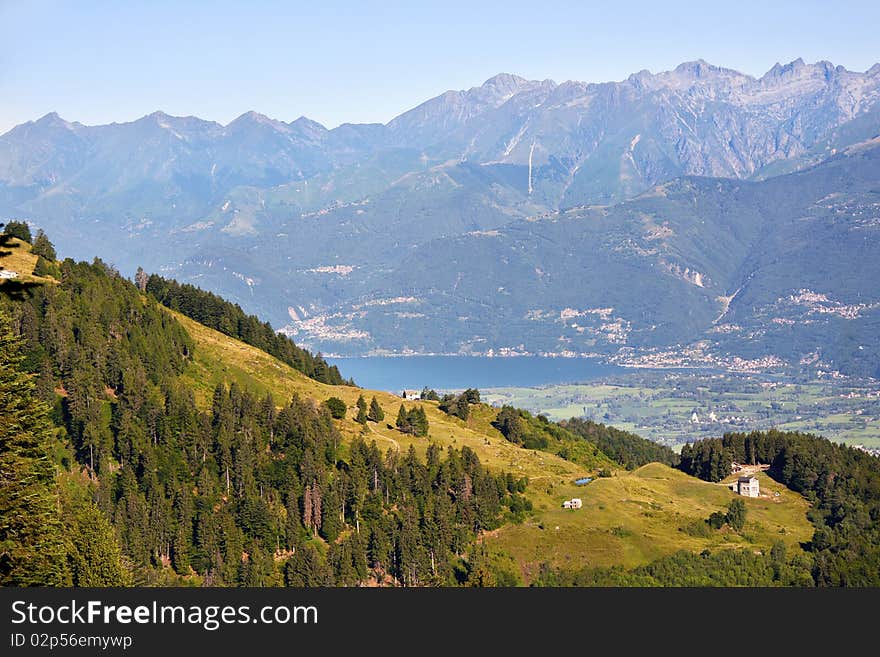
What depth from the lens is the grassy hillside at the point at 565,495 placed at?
12012 centimetres

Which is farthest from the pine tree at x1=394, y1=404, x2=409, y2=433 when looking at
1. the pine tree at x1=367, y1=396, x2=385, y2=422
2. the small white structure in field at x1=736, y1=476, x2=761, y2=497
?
the small white structure in field at x1=736, y1=476, x2=761, y2=497

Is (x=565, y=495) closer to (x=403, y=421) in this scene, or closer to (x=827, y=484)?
(x=403, y=421)

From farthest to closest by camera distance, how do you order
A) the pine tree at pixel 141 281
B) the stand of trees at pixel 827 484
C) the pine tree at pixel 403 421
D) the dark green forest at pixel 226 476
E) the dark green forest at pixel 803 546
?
the pine tree at pixel 141 281 → the pine tree at pixel 403 421 → the stand of trees at pixel 827 484 → the dark green forest at pixel 226 476 → the dark green forest at pixel 803 546

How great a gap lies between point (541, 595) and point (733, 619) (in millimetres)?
6525

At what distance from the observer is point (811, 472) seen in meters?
148

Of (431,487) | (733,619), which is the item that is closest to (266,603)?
(733,619)

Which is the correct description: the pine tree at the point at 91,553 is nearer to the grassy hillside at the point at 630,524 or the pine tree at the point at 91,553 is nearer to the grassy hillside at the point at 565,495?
the grassy hillside at the point at 565,495

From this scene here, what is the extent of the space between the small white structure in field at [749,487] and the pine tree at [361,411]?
50.7m

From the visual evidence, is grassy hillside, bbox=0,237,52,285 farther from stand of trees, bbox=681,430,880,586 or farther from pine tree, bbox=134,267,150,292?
stand of trees, bbox=681,430,880,586

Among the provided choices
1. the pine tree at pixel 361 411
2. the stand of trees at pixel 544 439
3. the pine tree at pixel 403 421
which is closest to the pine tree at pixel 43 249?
the pine tree at pixel 361 411

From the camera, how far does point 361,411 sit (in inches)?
5925

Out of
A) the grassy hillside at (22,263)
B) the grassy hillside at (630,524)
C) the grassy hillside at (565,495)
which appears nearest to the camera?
the grassy hillside at (630,524)

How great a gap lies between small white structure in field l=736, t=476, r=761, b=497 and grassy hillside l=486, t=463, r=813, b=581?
74.9 inches

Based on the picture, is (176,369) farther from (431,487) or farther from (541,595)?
(541,595)
